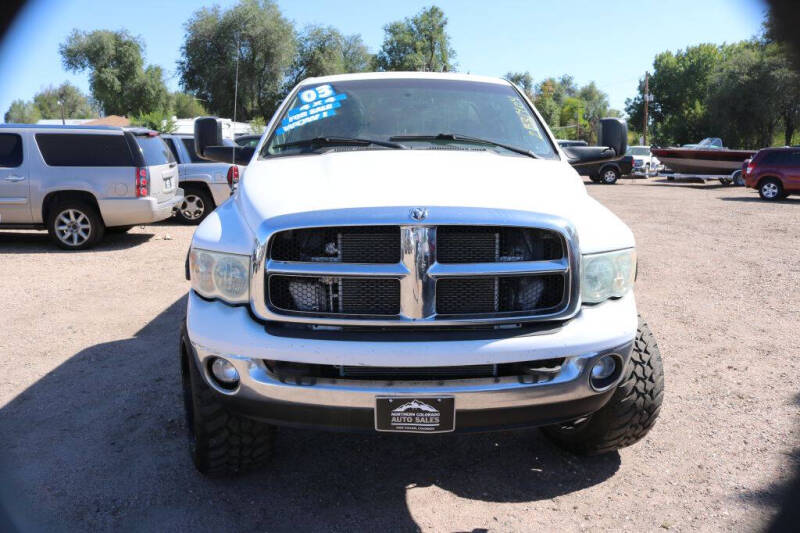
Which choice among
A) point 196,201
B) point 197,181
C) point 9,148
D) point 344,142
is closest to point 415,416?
point 344,142

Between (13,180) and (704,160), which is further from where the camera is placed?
(704,160)

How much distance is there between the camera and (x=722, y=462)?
3.43 meters

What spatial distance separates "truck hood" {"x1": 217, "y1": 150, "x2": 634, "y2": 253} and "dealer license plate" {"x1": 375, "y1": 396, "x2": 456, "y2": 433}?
2.56ft

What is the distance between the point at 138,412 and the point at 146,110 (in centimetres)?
5190

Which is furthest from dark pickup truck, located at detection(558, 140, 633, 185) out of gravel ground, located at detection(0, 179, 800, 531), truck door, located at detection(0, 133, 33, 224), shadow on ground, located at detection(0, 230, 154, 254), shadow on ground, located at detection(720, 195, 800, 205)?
gravel ground, located at detection(0, 179, 800, 531)

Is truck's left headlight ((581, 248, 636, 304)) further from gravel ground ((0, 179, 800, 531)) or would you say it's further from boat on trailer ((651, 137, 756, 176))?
boat on trailer ((651, 137, 756, 176))

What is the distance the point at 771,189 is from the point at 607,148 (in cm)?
1867

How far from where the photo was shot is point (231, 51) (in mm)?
45656

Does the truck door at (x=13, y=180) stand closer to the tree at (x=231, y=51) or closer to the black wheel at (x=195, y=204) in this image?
the black wheel at (x=195, y=204)

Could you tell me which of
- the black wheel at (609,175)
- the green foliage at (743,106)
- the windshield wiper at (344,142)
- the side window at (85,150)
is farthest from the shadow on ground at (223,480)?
the green foliage at (743,106)

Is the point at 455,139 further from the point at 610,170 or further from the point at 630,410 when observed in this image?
the point at 610,170

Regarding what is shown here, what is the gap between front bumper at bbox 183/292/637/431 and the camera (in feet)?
8.34

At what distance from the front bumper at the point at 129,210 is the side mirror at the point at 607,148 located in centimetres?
799

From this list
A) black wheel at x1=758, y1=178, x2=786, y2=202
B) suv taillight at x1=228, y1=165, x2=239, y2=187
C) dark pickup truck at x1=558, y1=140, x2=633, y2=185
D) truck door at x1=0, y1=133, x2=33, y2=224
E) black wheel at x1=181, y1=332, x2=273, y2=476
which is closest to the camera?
black wheel at x1=181, y1=332, x2=273, y2=476
